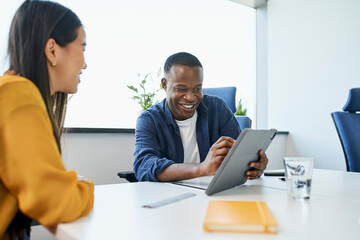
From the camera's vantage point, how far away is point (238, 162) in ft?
3.58

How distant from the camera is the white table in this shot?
25.5 inches

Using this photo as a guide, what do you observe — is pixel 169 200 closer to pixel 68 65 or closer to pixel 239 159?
pixel 239 159

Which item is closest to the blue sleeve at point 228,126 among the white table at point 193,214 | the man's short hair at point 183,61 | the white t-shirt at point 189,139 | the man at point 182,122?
the man at point 182,122

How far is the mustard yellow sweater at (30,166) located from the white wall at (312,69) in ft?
10.8

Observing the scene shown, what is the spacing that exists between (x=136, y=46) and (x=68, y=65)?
2.10 m

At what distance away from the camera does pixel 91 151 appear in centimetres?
241

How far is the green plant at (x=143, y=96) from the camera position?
2.79 meters

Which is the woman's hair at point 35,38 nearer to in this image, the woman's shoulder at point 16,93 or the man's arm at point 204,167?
the woman's shoulder at point 16,93

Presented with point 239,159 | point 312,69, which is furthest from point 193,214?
point 312,69

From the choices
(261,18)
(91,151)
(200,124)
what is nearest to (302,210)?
(200,124)

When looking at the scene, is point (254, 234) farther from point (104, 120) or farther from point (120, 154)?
point (104, 120)

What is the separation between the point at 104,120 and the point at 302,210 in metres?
2.13

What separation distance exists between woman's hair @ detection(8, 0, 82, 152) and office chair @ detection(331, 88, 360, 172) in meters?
1.96

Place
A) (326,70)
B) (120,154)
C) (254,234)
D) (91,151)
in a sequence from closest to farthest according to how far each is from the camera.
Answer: (254,234), (91,151), (120,154), (326,70)
